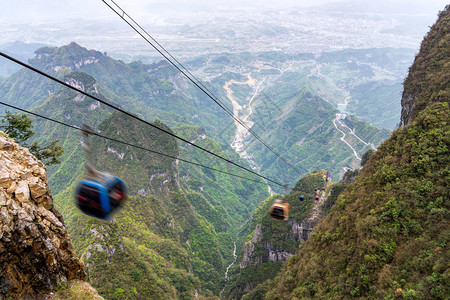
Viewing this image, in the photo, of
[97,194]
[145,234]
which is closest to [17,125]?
[97,194]

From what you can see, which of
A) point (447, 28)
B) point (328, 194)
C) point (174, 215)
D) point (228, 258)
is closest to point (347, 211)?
point (328, 194)

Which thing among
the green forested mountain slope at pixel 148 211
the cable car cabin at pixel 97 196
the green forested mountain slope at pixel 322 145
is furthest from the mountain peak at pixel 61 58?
the cable car cabin at pixel 97 196

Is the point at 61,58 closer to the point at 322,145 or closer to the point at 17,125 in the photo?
the point at 322,145

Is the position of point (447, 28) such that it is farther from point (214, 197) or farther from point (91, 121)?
point (91, 121)

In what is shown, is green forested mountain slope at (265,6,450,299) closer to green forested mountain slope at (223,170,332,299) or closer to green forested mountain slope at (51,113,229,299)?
green forested mountain slope at (223,170,332,299)

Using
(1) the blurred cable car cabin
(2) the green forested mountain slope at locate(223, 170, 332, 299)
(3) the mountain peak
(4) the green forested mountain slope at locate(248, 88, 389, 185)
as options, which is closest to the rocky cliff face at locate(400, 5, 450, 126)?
(2) the green forested mountain slope at locate(223, 170, 332, 299)

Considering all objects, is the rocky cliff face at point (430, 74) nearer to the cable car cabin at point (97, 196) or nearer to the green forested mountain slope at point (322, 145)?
the cable car cabin at point (97, 196)
